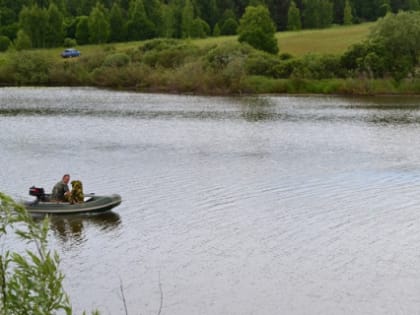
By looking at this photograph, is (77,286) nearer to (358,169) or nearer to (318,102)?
(358,169)

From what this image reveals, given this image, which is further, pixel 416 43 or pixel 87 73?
pixel 87 73

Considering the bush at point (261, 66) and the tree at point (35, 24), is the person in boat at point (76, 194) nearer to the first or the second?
the bush at point (261, 66)

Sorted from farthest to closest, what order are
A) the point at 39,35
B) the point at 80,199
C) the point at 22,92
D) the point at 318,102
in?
1. the point at 39,35
2. the point at 22,92
3. the point at 318,102
4. the point at 80,199

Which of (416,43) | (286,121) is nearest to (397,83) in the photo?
(416,43)

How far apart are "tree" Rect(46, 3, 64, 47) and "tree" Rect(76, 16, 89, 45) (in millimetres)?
2967

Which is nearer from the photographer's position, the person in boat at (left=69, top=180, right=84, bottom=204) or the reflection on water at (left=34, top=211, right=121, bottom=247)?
the reflection on water at (left=34, top=211, right=121, bottom=247)

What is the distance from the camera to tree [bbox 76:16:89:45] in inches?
5177

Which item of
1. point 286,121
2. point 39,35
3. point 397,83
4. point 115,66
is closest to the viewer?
point 286,121

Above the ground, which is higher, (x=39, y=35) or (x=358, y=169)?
(x=39, y=35)

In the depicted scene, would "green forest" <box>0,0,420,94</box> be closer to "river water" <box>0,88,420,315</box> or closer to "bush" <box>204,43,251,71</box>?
"bush" <box>204,43,251,71</box>

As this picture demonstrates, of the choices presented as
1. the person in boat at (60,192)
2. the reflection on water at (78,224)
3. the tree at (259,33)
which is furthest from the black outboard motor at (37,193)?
the tree at (259,33)

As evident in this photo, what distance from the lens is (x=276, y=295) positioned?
62.8ft

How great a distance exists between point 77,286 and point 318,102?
55273mm

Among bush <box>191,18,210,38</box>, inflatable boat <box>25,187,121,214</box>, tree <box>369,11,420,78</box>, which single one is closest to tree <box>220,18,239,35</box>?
bush <box>191,18,210,38</box>
